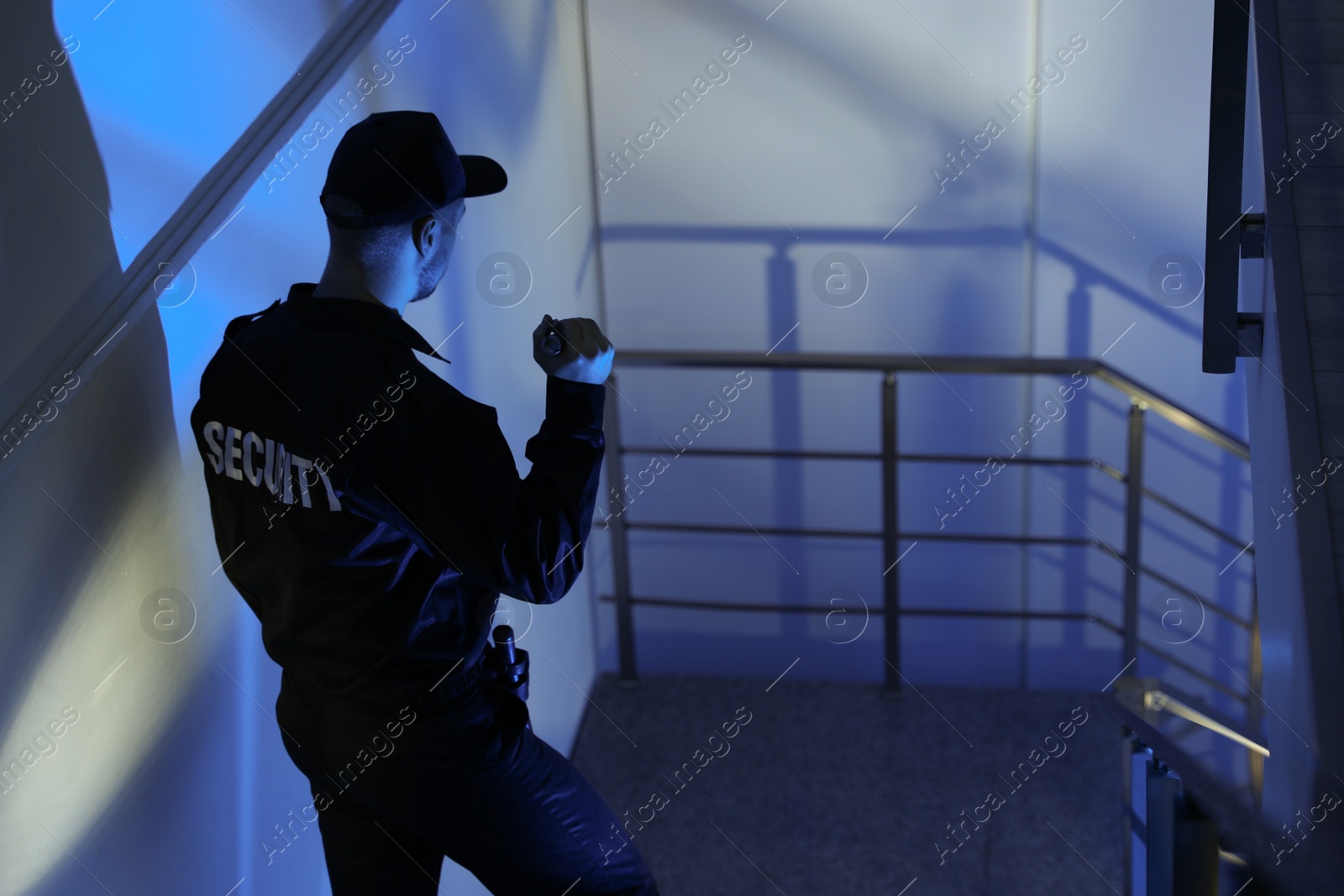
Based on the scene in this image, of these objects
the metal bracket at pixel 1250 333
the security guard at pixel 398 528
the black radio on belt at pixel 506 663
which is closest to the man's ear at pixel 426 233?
the security guard at pixel 398 528

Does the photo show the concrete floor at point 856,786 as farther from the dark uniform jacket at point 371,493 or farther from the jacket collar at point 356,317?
the jacket collar at point 356,317

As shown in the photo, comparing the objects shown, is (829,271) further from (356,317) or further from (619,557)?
(356,317)

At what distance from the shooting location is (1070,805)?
2293 millimetres

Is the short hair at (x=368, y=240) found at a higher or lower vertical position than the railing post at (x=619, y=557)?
higher

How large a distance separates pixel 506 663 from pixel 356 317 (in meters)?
0.39

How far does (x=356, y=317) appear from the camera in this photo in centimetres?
113

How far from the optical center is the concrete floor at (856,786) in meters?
2.16

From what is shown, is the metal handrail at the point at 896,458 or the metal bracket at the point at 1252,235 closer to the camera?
the metal bracket at the point at 1252,235

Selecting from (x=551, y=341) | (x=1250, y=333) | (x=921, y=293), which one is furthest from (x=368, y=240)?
(x=921, y=293)

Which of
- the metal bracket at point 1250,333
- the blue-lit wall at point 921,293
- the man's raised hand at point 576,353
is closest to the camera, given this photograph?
the man's raised hand at point 576,353

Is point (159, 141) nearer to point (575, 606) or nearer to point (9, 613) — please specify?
point (9, 613)

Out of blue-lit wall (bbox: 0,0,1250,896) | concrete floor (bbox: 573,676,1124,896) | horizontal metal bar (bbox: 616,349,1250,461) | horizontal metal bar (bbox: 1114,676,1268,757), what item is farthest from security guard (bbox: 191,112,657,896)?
horizontal metal bar (bbox: 616,349,1250,461)

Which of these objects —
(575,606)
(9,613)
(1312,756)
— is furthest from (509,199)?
(1312,756)

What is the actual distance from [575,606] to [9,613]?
1.77m
